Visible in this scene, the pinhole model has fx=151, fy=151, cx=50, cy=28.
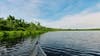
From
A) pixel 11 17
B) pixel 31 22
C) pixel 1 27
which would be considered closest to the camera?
pixel 1 27

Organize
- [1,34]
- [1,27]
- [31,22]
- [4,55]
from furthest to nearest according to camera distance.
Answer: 1. [31,22]
2. [1,27]
3. [1,34]
4. [4,55]

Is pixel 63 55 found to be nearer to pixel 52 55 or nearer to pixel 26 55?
pixel 52 55

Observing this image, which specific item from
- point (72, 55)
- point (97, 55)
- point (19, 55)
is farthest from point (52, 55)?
point (97, 55)

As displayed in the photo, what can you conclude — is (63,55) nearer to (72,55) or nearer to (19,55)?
(72,55)

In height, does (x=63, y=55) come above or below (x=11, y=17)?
below

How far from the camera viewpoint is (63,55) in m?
25.9

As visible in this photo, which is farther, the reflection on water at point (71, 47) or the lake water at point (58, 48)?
the reflection on water at point (71, 47)

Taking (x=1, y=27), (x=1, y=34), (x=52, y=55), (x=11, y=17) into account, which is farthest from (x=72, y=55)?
(x=11, y=17)

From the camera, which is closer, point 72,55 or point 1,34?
point 72,55

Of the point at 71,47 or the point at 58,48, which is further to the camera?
the point at 71,47

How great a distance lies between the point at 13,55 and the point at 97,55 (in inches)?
571

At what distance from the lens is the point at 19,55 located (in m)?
25.3

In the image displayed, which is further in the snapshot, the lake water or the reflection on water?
the reflection on water

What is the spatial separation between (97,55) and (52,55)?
26.0ft
